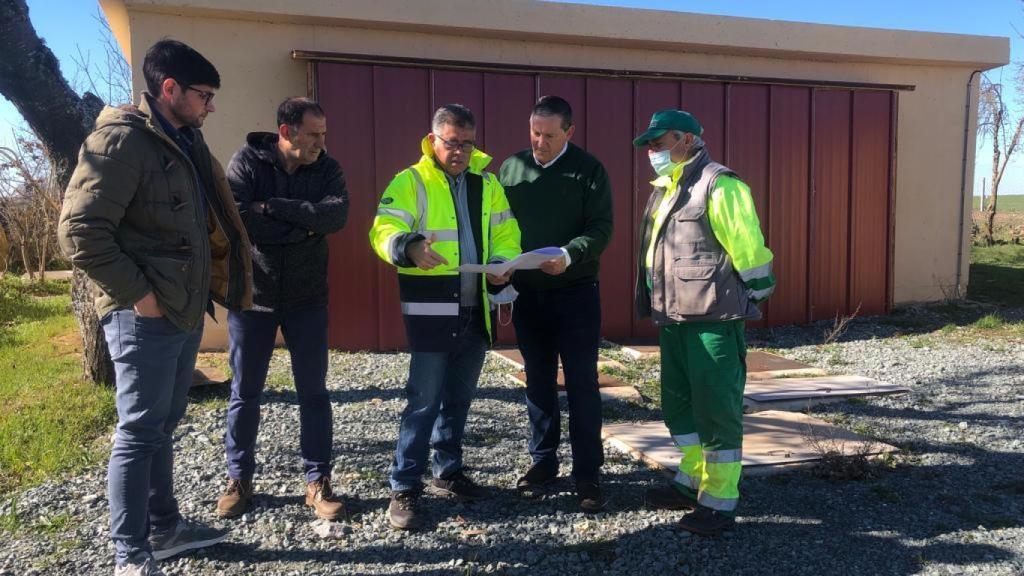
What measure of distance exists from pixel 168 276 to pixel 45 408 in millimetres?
3251

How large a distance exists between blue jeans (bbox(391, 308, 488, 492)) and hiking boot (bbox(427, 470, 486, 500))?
24 centimetres

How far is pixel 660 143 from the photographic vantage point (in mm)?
3400

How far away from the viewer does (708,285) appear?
126 inches

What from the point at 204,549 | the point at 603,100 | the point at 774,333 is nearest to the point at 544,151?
the point at 204,549

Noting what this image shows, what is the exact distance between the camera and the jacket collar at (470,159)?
129 inches

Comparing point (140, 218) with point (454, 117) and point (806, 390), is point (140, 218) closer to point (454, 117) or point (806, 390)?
point (454, 117)

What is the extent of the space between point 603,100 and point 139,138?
589 centimetres

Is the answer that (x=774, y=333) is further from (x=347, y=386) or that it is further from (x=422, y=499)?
(x=422, y=499)

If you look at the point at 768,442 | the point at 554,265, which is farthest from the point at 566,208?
the point at 768,442

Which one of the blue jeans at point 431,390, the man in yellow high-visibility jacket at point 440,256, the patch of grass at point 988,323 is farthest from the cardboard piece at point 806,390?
the patch of grass at point 988,323

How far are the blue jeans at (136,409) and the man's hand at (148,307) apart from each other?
0.12ft

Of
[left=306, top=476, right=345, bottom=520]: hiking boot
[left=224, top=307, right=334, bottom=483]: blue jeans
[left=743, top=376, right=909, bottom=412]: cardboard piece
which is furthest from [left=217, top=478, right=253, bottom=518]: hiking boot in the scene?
[left=743, top=376, right=909, bottom=412]: cardboard piece

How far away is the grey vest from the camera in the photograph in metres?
3.18

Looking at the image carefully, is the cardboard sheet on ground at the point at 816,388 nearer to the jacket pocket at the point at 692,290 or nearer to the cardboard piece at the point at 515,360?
the cardboard piece at the point at 515,360
